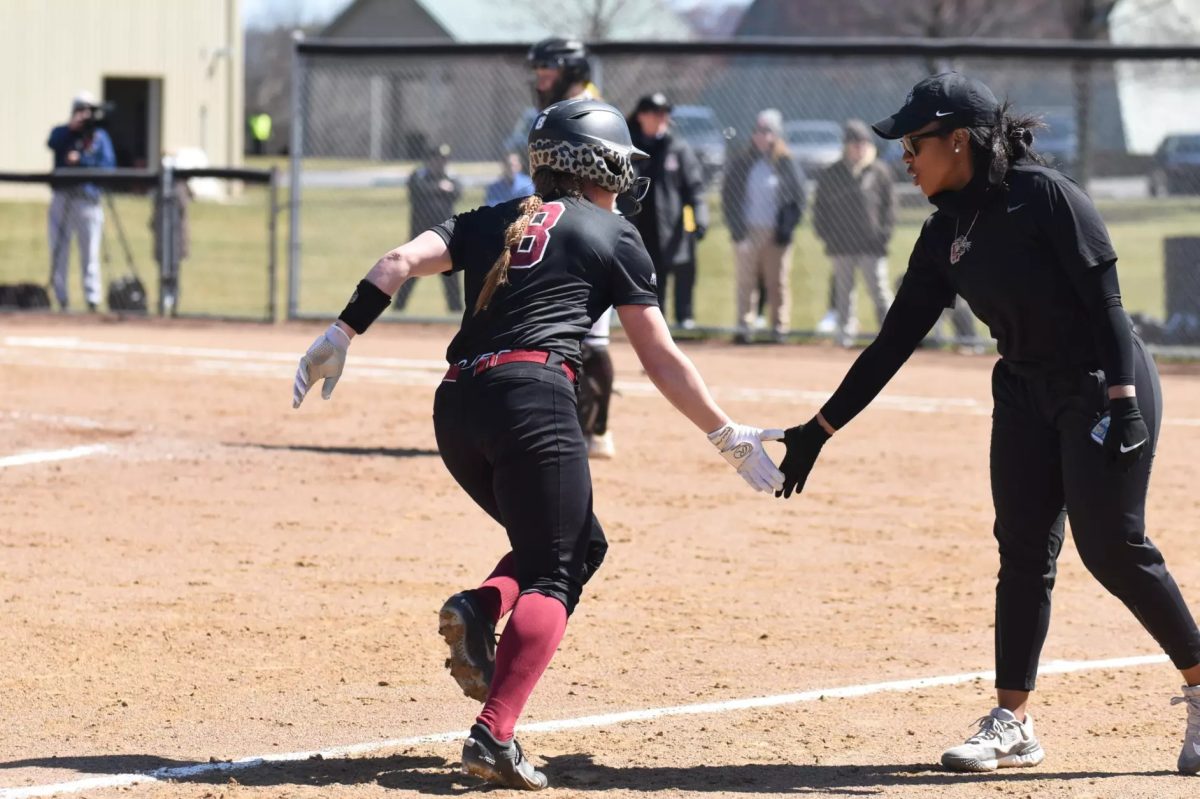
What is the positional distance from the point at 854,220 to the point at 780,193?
29.4 inches

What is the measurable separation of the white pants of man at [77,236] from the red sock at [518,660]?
13894mm

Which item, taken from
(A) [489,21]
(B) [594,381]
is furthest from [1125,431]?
(A) [489,21]

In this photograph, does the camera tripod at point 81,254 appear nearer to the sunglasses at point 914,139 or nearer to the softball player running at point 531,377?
the softball player running at point 531,377

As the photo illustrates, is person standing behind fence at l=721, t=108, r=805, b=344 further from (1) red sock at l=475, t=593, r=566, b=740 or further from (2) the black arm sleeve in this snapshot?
(1) red sock at l=475, t=593, r=566, b=740

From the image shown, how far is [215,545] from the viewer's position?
7754 mm

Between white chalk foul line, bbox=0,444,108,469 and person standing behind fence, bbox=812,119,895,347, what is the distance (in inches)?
307

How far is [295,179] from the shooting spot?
1733cm

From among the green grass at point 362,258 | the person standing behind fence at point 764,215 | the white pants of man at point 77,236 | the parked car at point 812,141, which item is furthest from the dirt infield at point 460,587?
the parked car at point 812,141

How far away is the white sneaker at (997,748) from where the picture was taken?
4.76 m

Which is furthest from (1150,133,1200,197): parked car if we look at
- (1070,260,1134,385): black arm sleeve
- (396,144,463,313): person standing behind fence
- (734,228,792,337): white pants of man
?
(1070,260,1134,385): black arm sleeve

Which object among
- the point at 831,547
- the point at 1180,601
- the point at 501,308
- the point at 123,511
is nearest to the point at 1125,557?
the point at 1180,601

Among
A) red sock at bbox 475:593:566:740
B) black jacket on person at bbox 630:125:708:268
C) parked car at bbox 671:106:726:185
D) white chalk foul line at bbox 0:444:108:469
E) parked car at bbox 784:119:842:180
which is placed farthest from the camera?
parked car at bbox 671:106:726:185

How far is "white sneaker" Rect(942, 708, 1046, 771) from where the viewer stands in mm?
4762

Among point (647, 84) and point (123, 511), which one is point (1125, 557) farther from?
point (647, 84)
